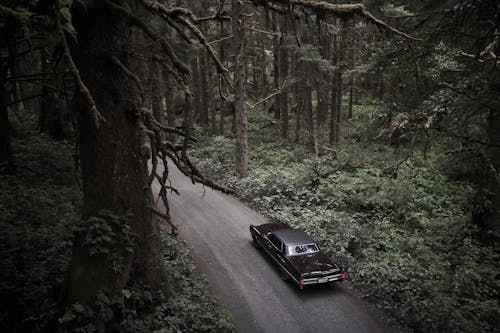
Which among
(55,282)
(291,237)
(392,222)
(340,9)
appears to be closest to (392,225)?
(392,222)

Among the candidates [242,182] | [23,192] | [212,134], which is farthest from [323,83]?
[23,192]

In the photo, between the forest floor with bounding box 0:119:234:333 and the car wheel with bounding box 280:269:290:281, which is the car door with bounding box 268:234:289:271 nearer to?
the car wheel with bounding box 280:269:290:281

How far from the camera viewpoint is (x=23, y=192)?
11023 millimetres

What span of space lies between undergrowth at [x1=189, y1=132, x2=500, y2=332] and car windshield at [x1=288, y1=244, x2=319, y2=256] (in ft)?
3.66

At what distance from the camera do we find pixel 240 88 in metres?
20.6

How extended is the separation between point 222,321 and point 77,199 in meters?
7.55

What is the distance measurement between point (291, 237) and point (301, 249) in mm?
653

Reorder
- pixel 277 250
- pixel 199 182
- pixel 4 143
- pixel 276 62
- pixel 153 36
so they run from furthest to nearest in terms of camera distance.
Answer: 1. pixel 276 62
2. pixel 4 143
3. pixel 277 250
4. pixel 199 182
5. pixel 153 36

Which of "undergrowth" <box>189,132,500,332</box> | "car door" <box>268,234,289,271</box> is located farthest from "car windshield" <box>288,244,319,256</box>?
"undergrowth" <box>189,132,500,332</box>

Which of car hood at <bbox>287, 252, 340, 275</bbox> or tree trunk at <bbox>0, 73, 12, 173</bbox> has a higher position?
tree trunk at <bbox>0, 73, 12, 173</bbox>

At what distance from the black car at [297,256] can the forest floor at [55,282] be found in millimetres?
2761

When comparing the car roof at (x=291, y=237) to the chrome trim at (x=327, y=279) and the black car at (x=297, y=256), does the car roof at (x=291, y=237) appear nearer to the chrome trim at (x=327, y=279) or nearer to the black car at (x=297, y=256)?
the black car at (x=297, y=256)

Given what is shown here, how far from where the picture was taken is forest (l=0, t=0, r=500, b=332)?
19.2ft

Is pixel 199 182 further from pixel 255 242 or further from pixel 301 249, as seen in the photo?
pixel 255 242
